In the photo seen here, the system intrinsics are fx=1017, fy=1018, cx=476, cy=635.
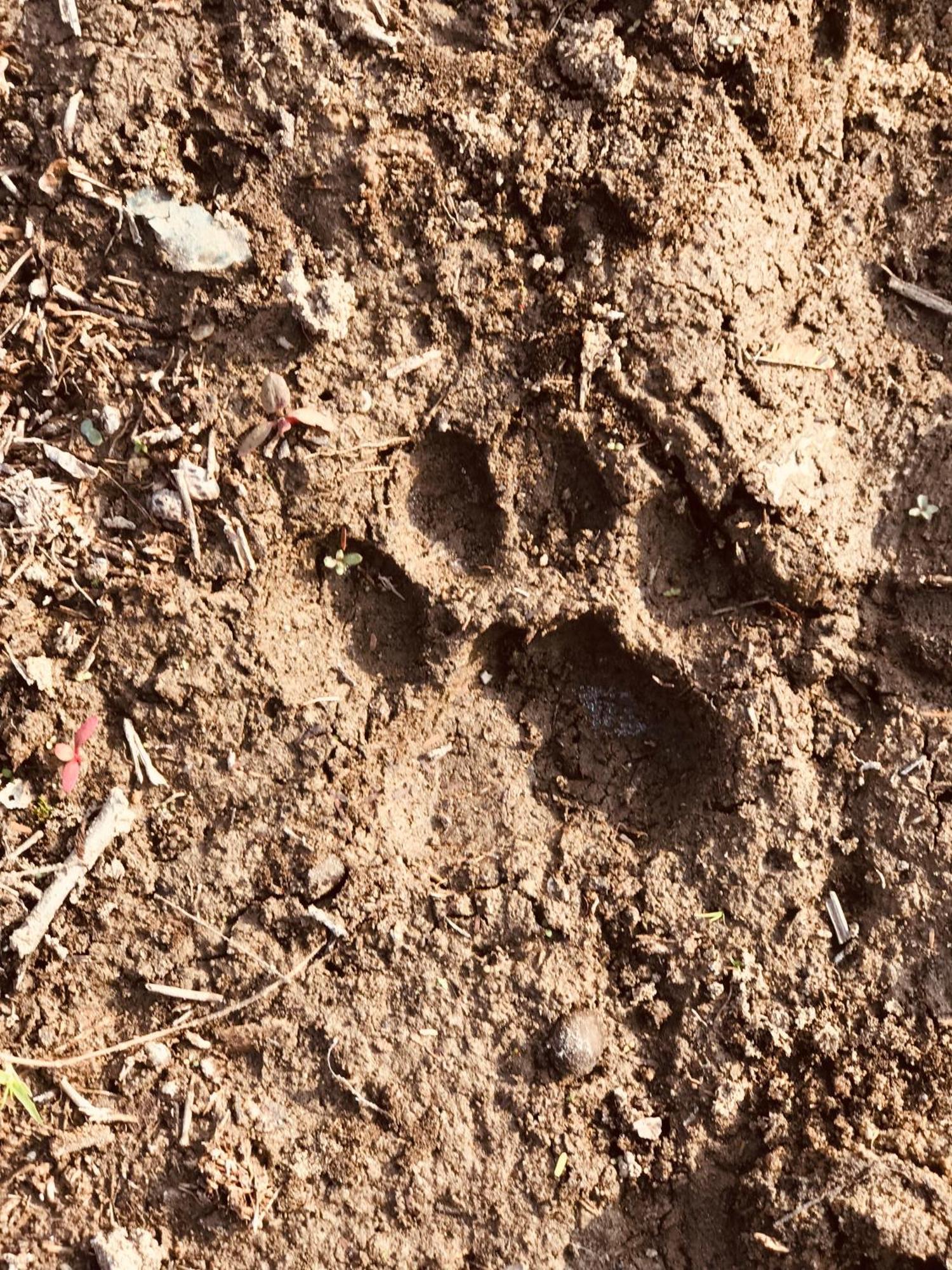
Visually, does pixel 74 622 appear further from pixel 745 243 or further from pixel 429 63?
pixel 745 243

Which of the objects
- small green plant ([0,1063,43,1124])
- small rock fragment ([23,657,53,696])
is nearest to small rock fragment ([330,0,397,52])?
small rock fragment ([23,657,53,696])

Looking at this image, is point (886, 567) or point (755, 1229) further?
point (886, 567)

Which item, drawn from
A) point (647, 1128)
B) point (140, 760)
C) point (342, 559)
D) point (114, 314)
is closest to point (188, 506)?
point (342, 559)

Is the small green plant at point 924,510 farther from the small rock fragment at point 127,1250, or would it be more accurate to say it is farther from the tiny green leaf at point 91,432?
the small rock fragment at point 127,1250

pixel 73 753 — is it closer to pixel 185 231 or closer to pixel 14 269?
pixel 14 269

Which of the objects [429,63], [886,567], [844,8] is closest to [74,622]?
[429,63]

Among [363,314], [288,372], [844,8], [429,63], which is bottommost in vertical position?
[288,372]

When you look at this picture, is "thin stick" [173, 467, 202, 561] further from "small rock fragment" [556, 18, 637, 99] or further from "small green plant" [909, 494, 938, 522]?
"small green plant" [909, 494, 938, 522]

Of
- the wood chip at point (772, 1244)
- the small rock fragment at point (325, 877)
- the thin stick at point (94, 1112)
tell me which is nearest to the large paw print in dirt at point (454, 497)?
the small rock fragment at point (325, 877)
